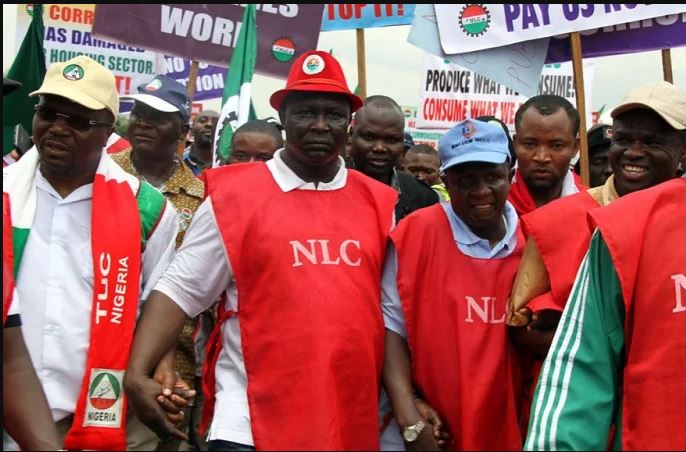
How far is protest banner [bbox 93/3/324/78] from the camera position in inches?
335

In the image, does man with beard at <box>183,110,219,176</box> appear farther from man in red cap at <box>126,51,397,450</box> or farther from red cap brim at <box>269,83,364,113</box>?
man in red cap at <box>126,51,397,450</box>

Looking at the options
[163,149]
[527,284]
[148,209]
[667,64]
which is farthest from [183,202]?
[667,64]

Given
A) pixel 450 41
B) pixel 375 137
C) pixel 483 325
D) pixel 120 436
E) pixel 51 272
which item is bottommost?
pixel 120 436

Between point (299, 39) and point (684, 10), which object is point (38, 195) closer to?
point (299, 39)

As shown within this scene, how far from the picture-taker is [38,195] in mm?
3908

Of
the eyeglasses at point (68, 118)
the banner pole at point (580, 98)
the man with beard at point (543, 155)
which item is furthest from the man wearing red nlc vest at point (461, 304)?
the banner pole at point (580, 98)

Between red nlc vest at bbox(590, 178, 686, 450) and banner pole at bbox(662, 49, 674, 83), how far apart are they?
5.27 meters

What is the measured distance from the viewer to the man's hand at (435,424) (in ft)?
11.7

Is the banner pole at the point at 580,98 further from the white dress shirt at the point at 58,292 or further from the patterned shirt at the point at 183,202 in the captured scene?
the white dress shirt at the point at 58,292

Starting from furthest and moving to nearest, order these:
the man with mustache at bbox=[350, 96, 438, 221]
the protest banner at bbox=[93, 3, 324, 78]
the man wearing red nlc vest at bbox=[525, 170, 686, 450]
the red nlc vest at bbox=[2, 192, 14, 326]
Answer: the protest banner at bbox=[93, 3, 324, 78] → the man with mustache at bbox=[350, 96, 438, 221] → the red nlc vest at bbox=[2, 192, 14, 326] → the man wearing red nlc vest at bbox=[525, 170, 686, 450]

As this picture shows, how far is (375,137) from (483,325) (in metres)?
1.96

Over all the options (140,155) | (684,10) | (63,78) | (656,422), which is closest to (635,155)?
(656,422)

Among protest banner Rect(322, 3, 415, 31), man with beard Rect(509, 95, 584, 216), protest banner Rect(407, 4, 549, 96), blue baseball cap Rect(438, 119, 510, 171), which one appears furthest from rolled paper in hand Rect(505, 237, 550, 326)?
protest banner Rect(322, 3, 415, 31)

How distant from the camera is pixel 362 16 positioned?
32.4 feet
